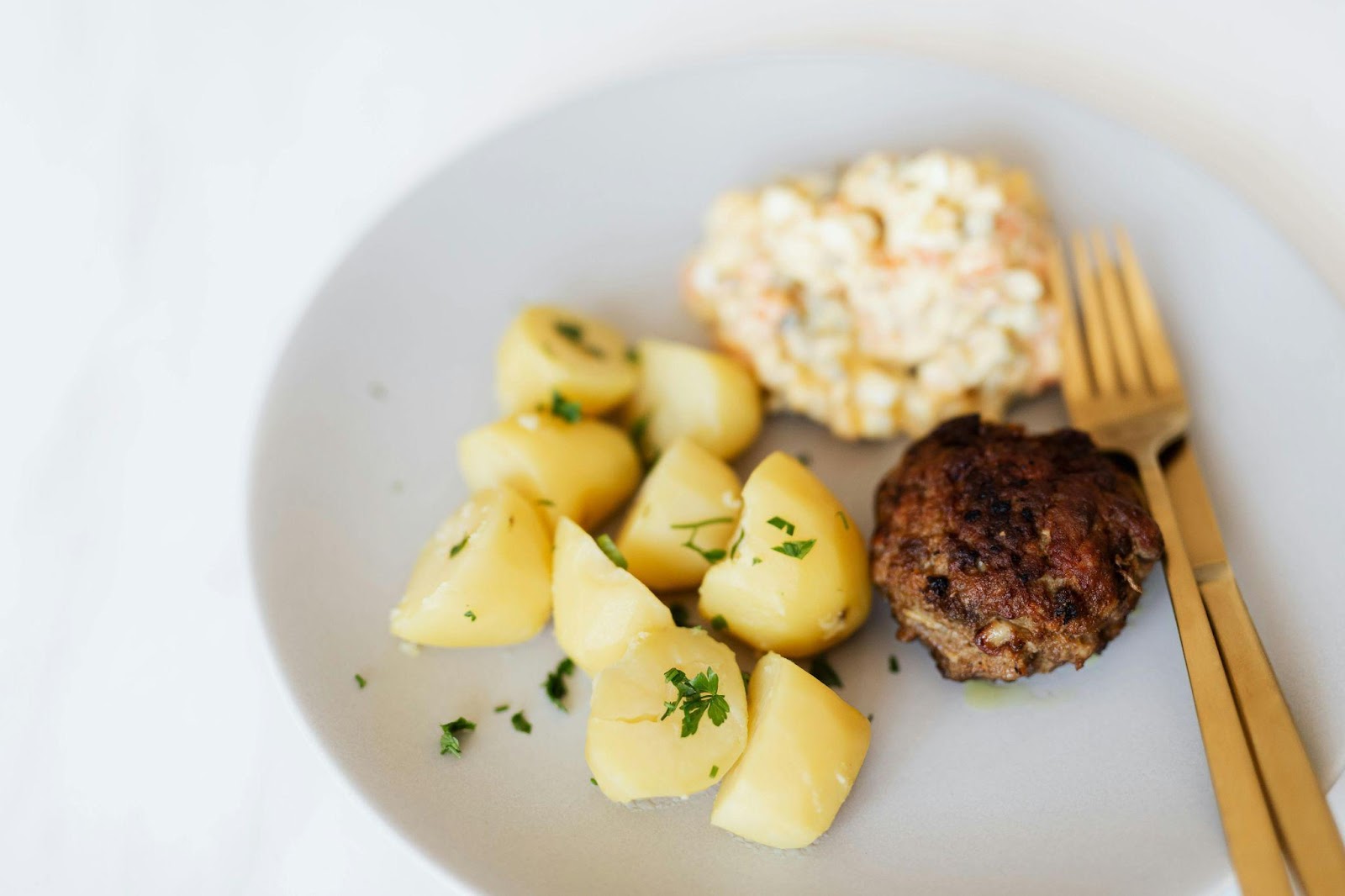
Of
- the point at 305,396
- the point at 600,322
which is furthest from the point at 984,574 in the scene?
the point at 305,396

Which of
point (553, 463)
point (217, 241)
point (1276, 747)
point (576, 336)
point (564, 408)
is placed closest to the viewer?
point (1276, 747)

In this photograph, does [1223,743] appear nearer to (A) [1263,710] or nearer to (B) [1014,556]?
(A) [1263,710]

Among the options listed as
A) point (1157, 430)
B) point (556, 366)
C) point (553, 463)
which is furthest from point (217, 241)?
point (1157, 430)

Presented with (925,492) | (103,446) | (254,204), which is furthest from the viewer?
(254,204)

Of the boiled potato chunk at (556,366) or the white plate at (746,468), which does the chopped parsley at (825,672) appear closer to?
the white plate at (746,468)

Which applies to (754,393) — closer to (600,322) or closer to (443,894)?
(600,322)

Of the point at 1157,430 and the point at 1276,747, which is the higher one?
the point at 1157,430

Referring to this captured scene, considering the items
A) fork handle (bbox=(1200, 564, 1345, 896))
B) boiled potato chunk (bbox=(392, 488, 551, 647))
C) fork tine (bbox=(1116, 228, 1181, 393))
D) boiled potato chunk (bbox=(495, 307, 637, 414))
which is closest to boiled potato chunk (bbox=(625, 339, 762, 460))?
boiled potato chunk (bbox=(495, 307, 637, 414))
